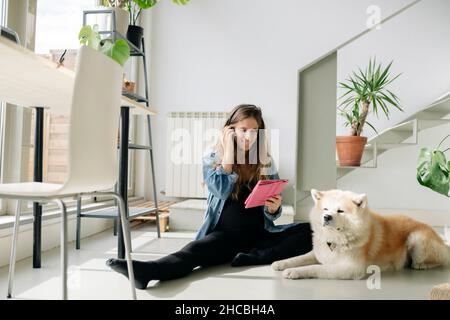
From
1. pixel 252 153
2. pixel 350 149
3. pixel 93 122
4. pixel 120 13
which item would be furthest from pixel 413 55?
pixel 93 122

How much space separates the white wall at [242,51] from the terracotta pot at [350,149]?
2.49 feet

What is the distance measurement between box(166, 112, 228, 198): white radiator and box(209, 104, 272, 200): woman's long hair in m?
1.76

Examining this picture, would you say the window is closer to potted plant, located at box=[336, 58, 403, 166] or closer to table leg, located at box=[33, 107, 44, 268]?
table leg, located at box=[33, 107, 44, 268]

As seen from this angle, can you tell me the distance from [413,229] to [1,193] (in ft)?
6.19

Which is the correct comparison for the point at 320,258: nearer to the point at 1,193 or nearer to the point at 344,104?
the point at 1,193

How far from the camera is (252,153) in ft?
7.36

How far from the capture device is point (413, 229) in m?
2.05

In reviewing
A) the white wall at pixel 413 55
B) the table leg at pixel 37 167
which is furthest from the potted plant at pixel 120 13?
the white wall at pixel 413 55

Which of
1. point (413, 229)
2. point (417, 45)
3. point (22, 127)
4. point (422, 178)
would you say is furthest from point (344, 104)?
point (22, 127)

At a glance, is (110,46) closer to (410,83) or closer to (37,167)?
(37,167)

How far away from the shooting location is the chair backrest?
102 centimetres

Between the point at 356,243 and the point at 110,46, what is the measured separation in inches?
61.8

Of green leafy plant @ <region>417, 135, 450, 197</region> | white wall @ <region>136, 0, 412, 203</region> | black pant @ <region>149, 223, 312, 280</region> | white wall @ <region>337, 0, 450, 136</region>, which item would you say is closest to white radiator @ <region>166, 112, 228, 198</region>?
white wall @ <region>136, 0, 412, 203</region>
